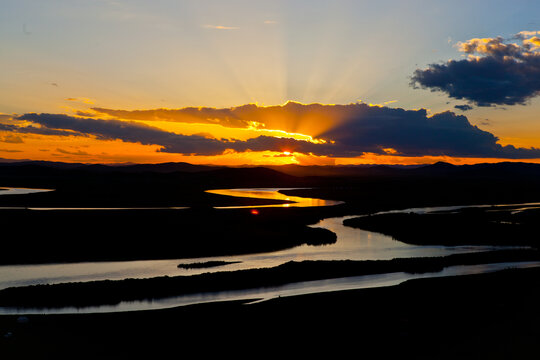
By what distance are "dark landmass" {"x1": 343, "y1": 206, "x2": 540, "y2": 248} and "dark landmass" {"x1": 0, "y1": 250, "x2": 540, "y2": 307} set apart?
1375 centimetres

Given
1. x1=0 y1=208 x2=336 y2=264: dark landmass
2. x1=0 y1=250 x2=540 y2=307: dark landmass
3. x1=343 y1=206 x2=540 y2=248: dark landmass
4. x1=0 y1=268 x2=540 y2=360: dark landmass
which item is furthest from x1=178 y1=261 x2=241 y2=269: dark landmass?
x1=343 y1=206 x2=540 y2=248: dark landmass

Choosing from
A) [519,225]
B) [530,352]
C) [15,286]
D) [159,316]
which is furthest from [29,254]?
[519,225]

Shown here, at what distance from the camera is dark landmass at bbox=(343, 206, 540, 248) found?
61.1m

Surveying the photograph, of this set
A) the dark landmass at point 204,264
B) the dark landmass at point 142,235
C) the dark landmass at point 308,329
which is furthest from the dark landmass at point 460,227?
the dark landmass at point 308,329

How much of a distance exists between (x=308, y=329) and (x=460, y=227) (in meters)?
56.2

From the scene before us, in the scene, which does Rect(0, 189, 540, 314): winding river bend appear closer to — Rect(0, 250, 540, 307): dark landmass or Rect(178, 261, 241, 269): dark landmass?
Rect(178, 261, 241, 269): dark landmass

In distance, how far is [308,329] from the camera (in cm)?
2450

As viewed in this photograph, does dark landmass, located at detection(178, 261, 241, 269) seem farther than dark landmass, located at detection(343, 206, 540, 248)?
No

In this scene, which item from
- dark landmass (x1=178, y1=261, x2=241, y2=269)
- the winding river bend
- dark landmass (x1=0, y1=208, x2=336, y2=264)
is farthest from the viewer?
dark landmass (x1=0, y1=208, x2=336, y2=264)

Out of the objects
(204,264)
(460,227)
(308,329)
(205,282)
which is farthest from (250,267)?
(460,227)

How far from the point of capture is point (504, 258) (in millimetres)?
48094

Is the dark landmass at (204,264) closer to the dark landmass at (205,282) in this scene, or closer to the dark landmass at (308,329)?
the dark landmass at (205,282)

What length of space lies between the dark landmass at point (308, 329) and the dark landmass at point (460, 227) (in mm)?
31177

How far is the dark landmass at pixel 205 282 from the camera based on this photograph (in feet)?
102
